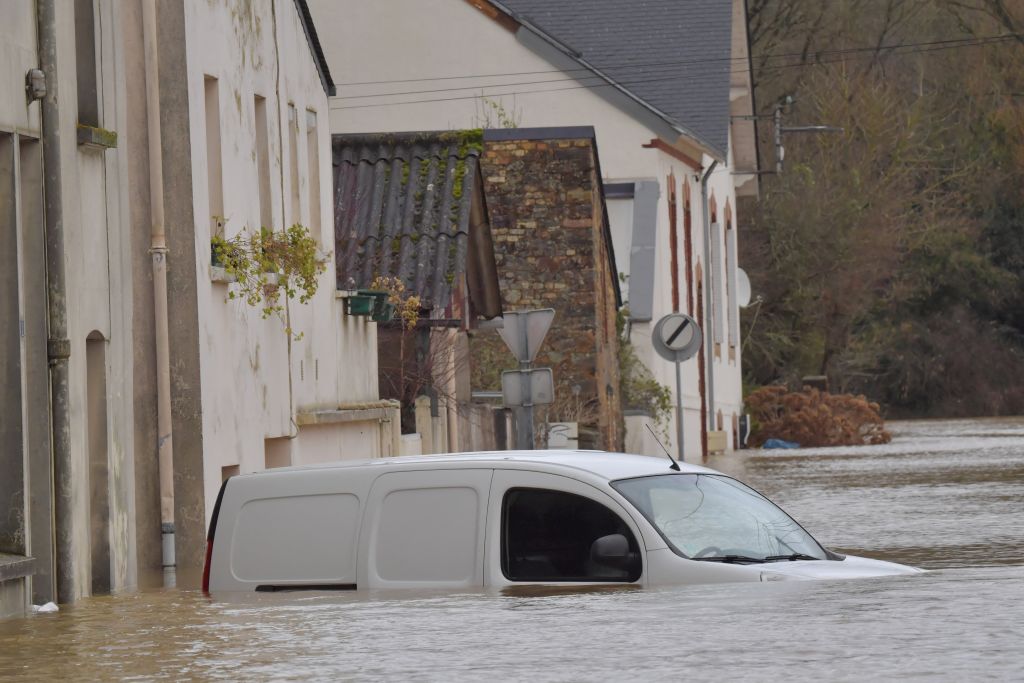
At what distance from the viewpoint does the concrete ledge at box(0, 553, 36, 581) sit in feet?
37.7

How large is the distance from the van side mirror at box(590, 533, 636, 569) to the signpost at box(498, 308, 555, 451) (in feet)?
Result: 32.9

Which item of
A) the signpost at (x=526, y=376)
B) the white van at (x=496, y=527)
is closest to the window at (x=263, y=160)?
the signpost at (x=526, y=376)

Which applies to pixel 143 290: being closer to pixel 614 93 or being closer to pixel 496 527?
pixel 496 527

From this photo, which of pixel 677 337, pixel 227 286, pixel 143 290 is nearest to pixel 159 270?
pixel 143 290

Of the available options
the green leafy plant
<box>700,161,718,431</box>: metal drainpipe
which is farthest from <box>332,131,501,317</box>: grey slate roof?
<box>700,161,718,431</box>: metal drainpipe

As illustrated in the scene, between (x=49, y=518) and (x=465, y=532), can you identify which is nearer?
(x=465, y=532)

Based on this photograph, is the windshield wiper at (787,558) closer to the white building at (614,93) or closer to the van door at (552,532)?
the van door at (552,532)

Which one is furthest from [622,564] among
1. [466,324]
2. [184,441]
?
[466,324]

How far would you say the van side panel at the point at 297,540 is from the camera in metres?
10.1

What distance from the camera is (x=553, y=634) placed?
8062 mm

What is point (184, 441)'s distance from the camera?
15.5m

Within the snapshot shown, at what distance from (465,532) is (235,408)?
7.13 m

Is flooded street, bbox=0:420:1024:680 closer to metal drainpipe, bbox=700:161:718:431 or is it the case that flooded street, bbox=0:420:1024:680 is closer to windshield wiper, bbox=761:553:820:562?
windshield wiper, bbox=761:553:820:562

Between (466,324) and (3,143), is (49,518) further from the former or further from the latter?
(466,324)
